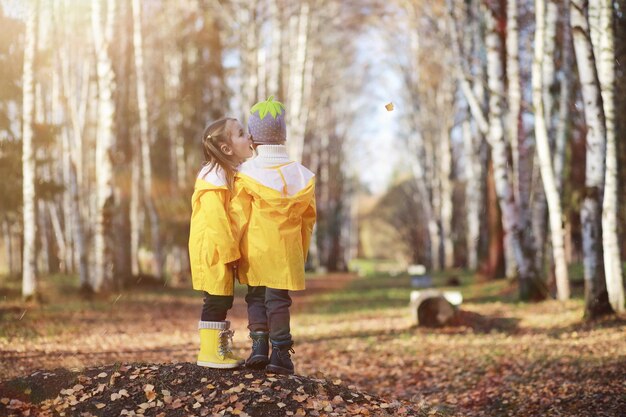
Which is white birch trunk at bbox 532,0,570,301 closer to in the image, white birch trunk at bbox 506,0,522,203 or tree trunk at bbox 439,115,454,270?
white birch trunk at bbox 506,0,522,203

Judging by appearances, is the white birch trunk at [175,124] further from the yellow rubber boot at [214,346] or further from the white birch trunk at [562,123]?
the yellow rubber boot at [214,346]

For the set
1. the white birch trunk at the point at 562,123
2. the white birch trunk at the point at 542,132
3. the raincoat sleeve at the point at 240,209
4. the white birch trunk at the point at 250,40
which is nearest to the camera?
the raincoat sleeve at the point at 240,209

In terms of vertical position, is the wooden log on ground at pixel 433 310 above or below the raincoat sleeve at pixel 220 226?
below

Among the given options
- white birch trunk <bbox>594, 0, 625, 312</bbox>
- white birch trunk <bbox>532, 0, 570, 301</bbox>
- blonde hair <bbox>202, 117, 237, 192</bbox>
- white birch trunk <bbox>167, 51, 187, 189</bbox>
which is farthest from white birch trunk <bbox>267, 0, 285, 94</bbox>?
blonde hair <bbox>202, 117, 237, 192</bbox>

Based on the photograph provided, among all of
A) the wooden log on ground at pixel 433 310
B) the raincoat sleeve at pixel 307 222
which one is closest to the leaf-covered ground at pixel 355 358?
the wooden log on ground at pixel 433 310

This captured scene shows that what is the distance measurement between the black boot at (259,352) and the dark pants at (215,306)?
312 mm

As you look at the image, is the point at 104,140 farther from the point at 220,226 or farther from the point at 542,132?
the point at 220,226

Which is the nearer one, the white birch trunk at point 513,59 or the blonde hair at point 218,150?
the blonde hair at point 218,150

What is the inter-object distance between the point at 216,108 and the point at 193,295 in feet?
35.3

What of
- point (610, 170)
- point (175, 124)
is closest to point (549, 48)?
point (610, 170)

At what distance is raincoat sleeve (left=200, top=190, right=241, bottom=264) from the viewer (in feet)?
17.5

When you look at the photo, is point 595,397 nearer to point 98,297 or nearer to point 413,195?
point 98,297

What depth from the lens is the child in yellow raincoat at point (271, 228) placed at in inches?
213

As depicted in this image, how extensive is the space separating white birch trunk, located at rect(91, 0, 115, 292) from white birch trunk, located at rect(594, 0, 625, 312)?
9619 mm
